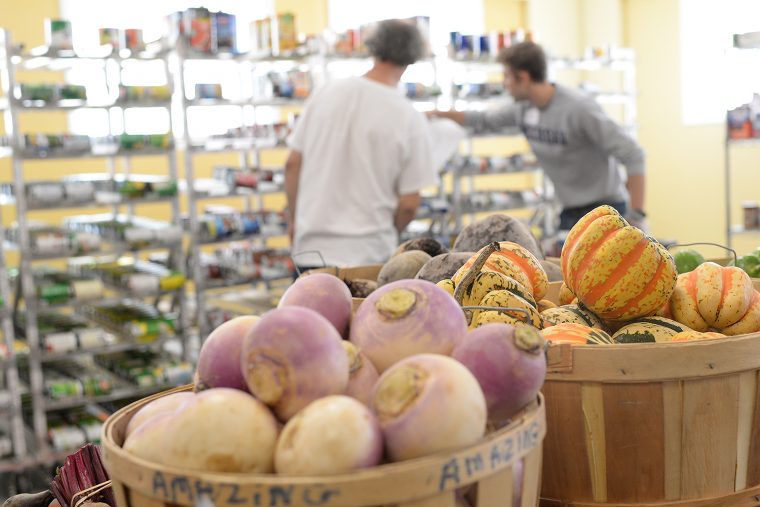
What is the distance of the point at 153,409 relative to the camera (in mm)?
1018

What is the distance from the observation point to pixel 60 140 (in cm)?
465

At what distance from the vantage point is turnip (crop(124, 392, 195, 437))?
100cm

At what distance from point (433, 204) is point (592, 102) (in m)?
2.08

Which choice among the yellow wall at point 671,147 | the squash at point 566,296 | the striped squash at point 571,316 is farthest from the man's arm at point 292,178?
the yellow wall at point 671,147

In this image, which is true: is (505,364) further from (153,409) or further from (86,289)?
(86,289)

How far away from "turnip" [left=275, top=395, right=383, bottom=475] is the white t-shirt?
2.58 m

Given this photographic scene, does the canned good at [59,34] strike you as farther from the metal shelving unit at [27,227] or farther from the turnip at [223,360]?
the turnip at [223,360]

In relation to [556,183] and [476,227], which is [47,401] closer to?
[556,183]

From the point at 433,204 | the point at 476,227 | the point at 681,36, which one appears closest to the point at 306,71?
the point at 433,204

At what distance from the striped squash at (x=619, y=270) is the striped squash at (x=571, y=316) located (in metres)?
0.02

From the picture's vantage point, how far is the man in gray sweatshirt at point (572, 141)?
419 cm

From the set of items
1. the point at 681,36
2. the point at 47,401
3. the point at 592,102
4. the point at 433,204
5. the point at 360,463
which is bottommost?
the point at 47,401

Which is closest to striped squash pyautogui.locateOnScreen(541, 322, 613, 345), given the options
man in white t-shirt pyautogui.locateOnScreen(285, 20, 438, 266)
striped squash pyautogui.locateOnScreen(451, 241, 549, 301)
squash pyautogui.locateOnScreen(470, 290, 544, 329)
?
squash pyautogui.locateOnScreen(470, 290, 544, 329)

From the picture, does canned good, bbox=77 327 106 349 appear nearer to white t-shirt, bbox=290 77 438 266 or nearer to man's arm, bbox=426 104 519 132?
white t-shirt, bbox=290 77 438 266
